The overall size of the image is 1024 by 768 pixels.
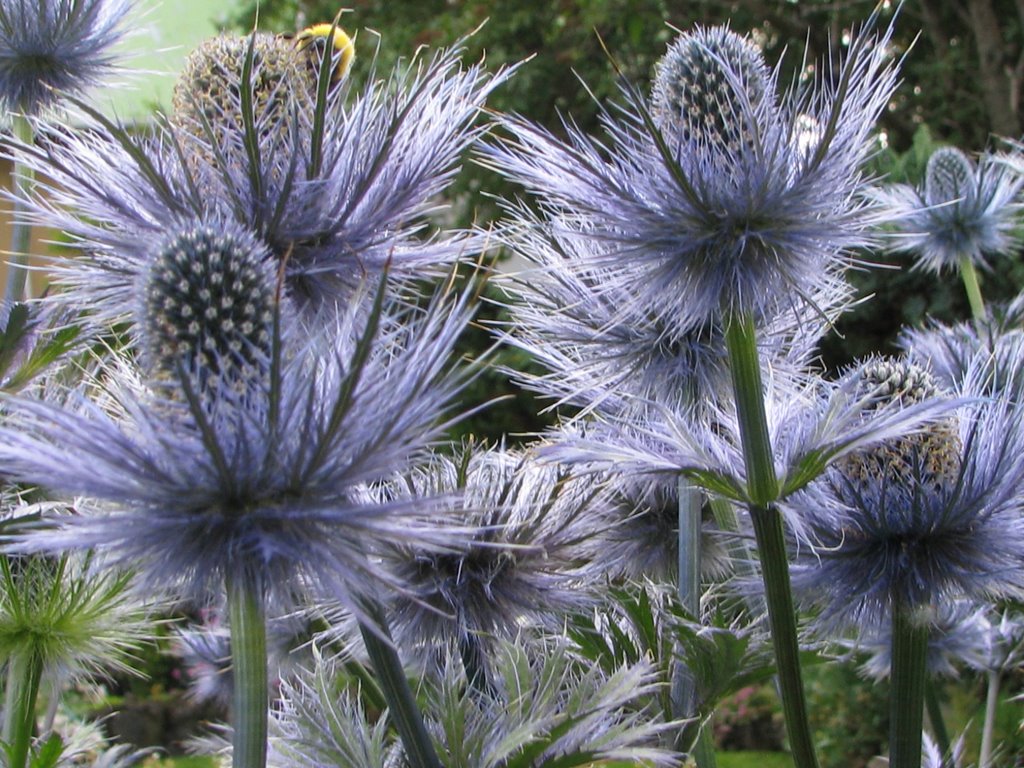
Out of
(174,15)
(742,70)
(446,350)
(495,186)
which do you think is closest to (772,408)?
(742,70)

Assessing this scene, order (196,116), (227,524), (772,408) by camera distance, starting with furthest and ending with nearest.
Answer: (772,408) → (196,116) → (227,524)

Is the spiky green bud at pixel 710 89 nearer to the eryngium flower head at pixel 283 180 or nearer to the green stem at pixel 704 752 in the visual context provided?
the eryngium flower head at pixel 283 180

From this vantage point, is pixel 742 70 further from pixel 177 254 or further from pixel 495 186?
pixel 495 186

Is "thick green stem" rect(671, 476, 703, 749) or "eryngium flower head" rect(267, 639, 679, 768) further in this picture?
"thick green stem" rect(671, 476, 703, 749)

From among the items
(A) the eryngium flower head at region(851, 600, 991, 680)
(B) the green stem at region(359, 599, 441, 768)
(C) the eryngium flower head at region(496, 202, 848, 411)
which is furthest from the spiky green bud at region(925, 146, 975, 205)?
(B) the green stem at region(359, 599, 441, 768)

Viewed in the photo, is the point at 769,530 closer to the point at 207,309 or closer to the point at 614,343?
the point at 614,343

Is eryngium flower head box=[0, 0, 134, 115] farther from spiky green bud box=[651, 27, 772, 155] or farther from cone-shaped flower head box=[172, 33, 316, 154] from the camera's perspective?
spiky green bud box=[651, 27, 772, 155]
